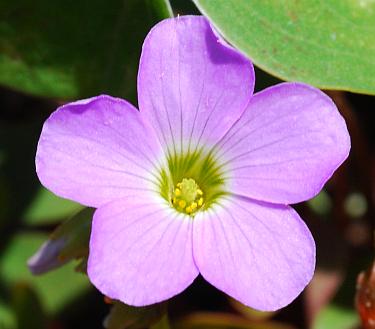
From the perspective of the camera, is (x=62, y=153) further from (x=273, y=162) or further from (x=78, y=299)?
(x=78, y=299)

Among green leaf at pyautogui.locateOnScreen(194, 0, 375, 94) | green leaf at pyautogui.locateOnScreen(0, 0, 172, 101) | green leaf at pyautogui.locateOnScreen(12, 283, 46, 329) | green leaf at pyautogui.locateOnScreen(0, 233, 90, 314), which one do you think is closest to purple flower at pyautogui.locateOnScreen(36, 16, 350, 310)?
green leaf at pyautogui.locateOnScreen(194, 0, 375, 94)

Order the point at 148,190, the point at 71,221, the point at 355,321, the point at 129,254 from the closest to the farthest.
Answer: the point at 129,254 → the point at 148,190 → the point at 71,221 → the point at 355,321

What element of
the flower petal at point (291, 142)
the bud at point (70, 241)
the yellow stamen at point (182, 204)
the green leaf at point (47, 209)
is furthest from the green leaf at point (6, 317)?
the flower petal at point (291, 142)

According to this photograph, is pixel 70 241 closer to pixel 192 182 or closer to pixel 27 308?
pixel 192 182

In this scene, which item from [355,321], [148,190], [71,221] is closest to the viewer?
[148,190]

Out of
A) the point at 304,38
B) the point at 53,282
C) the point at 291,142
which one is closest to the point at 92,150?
the point at 291,142

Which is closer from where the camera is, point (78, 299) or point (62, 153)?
point (62, 153)

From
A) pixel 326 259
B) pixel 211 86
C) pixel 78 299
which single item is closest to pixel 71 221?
pixel 211 86

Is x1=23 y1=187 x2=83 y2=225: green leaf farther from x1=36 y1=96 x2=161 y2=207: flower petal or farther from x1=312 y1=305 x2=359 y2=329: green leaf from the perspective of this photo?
x1=36 y1=96 x2=161 y2=207: flower petal
